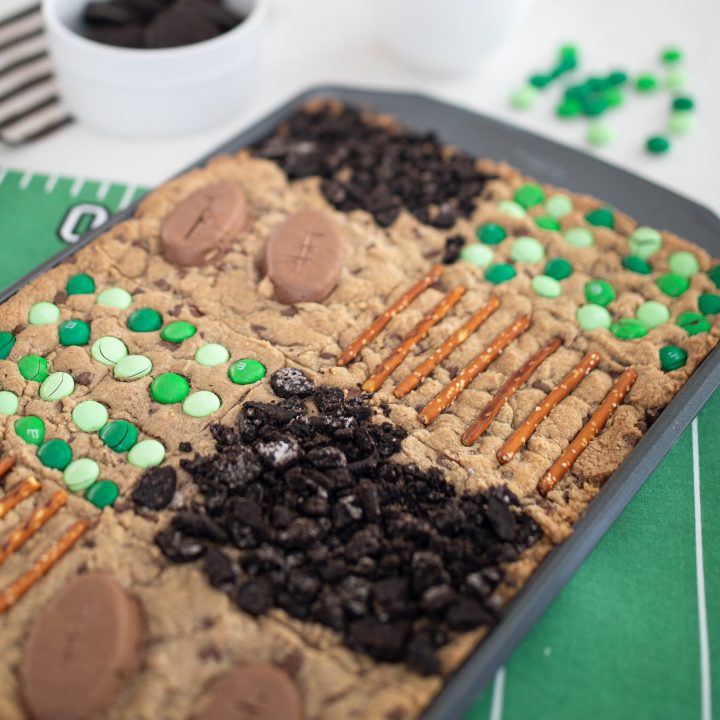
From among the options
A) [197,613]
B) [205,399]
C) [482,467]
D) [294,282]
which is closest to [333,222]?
[294,282]

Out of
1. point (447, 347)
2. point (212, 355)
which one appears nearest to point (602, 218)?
point (447, 347)

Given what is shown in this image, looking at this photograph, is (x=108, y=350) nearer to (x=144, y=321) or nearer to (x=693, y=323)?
(x=144, y=321)

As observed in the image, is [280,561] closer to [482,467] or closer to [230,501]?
[230,501]

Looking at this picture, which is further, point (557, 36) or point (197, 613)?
point (557, 36)

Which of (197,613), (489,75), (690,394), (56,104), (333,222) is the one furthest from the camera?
(489,75)

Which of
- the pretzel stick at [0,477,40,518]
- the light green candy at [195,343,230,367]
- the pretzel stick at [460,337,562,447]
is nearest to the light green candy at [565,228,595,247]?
the pretzel stick at [460,337,562,447]

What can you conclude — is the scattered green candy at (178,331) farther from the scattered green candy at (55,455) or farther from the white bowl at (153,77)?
the white bowl at (153,77)

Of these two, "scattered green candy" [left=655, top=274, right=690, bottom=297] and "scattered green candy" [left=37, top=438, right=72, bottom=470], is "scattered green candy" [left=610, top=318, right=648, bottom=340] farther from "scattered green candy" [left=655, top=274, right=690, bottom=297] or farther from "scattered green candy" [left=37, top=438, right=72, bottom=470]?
"scattered green candy" [left=37, top=438, right=72, bottom=470]
